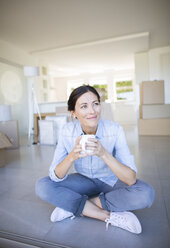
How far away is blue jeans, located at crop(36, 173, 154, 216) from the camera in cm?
96

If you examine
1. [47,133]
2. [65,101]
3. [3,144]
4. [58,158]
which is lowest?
[47,133]

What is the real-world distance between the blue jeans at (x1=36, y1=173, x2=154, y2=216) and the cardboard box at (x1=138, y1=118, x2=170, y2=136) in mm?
3680

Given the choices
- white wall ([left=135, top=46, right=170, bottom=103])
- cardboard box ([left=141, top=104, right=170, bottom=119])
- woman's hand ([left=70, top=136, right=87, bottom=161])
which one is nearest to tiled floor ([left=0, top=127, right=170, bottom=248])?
woman's hand ([left=70, top=136, right=87, bottom=161])

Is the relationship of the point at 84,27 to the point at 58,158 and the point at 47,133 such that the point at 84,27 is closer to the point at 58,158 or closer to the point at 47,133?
the point at 47,133

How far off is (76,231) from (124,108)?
310 inches

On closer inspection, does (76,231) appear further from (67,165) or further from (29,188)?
(29,188)

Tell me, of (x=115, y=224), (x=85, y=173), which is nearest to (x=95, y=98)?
(x=85, y=173)

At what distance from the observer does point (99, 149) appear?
838 mm

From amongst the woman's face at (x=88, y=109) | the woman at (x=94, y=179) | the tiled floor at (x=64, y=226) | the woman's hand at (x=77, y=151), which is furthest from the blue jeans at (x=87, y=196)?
the woman's face at (x=88, y=109)

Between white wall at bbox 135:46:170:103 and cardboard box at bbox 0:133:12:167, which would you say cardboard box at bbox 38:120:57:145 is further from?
white wall at bbox 135:46:170:103

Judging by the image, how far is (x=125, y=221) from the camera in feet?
3.21

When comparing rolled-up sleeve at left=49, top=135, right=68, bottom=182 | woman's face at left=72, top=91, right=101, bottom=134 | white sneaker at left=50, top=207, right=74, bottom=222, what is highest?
woman's face at left=72, top=91, right=101, bottom=134

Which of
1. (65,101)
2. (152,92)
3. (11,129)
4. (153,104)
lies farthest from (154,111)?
(11,129)

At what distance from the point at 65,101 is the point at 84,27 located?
201 centimetres
